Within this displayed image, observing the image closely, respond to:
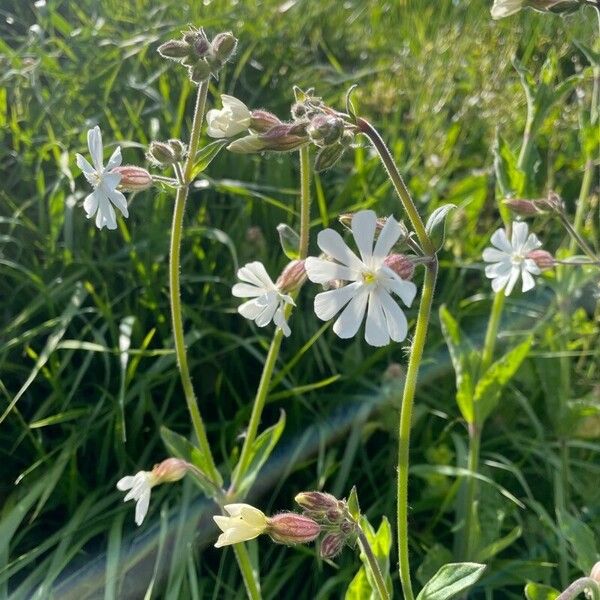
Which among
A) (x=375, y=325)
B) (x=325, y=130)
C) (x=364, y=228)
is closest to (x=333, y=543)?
(x=375, y=325)

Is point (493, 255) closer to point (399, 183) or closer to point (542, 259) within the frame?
point (542, 259)

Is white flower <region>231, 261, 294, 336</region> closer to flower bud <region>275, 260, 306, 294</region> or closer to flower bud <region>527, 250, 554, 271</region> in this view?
flower bud <region>275, 260, 306, 294</region>

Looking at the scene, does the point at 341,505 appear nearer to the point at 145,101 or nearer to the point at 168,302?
the point at 168,302

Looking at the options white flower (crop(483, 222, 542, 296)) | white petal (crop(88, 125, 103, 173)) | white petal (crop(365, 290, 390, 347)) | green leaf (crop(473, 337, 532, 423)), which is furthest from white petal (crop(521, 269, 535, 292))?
white petal (crop(88, 125, 103, 173))

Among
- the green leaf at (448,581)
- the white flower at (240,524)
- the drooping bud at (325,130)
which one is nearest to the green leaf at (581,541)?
the green leaf at (448,581)

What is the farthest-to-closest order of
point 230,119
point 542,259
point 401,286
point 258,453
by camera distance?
point 542,259
point 258,453
point 230,119
point 401,286

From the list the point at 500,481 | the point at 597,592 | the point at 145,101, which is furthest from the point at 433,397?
the point at 145,101
